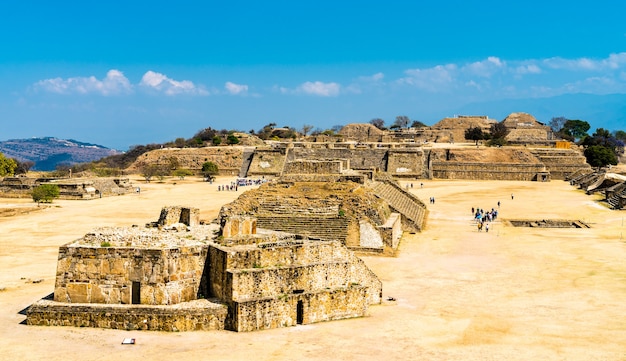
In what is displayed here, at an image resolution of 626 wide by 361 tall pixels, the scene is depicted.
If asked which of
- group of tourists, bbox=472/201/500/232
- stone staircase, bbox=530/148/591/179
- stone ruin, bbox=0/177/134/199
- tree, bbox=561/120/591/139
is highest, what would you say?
tree, bbox=561/120/591/139

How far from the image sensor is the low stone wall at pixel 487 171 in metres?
75.7

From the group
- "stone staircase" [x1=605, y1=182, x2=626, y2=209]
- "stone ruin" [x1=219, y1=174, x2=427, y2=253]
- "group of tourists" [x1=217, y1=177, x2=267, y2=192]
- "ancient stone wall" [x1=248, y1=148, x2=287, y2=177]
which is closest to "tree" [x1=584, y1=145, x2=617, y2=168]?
"stone staircase" [x1=605, y1=182, x2=626, y2=209]

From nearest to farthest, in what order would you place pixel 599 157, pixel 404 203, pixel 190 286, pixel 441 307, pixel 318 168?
pixel 190 286 → pixel 441 307 → pixel 318 168 → pixel 404 203 → pixel 599 157

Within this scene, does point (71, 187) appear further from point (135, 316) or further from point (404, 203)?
point (135, 316)

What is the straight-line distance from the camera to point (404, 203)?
4097 cm

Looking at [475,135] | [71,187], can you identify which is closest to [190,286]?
[71,187]

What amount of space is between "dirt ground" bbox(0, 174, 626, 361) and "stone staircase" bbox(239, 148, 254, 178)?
40.8 meters

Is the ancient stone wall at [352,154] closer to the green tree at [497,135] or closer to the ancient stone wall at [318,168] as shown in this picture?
the green tree at [497,135]

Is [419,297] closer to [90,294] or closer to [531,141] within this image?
A: [90,294]

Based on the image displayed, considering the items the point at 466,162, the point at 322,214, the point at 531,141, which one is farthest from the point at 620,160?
the point at 322,214

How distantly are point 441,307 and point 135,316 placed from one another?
8.75 metres

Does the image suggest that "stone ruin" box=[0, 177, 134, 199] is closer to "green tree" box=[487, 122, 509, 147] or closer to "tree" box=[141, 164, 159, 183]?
"tree" box=[141, 164, 159, 183]

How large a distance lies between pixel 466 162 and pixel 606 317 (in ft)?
205

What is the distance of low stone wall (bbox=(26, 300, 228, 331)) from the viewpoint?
15.7 m
